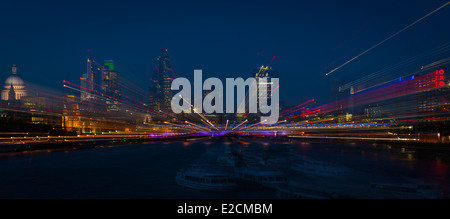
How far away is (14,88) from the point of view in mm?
163750

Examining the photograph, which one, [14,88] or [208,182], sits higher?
[14,88]

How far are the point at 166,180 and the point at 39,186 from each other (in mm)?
11107

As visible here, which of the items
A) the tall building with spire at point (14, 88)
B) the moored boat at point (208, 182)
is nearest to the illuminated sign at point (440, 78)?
the moored boat at point (208, 182)

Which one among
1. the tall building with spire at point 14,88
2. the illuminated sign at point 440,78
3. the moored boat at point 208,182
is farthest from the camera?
the tall building with spire at point 14,88

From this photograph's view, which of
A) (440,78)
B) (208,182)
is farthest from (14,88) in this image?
(440,78)

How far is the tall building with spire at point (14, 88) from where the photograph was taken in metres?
152

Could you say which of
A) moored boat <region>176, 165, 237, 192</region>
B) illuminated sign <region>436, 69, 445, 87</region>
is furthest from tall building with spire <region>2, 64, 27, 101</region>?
illuminated sign <region>436, 69, 445, 87</region>

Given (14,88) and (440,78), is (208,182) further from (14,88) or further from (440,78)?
(14,88)

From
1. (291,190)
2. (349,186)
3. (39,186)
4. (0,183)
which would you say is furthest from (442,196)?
(0,183)

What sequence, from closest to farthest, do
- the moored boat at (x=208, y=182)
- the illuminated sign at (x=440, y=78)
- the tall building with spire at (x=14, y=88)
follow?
the moored boat at (x=208, y=182) → the illuminated sign at (x=440, y=78) → the tall building with spire at (x=14, y=88)

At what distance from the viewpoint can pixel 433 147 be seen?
207 ft

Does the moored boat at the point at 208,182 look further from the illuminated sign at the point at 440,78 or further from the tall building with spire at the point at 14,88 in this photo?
the tall building with spire at the point at 14,88

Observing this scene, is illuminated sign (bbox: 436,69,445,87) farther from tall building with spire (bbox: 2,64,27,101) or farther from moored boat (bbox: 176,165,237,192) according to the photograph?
tall building with spire (bbox: 2,64,27,101)
